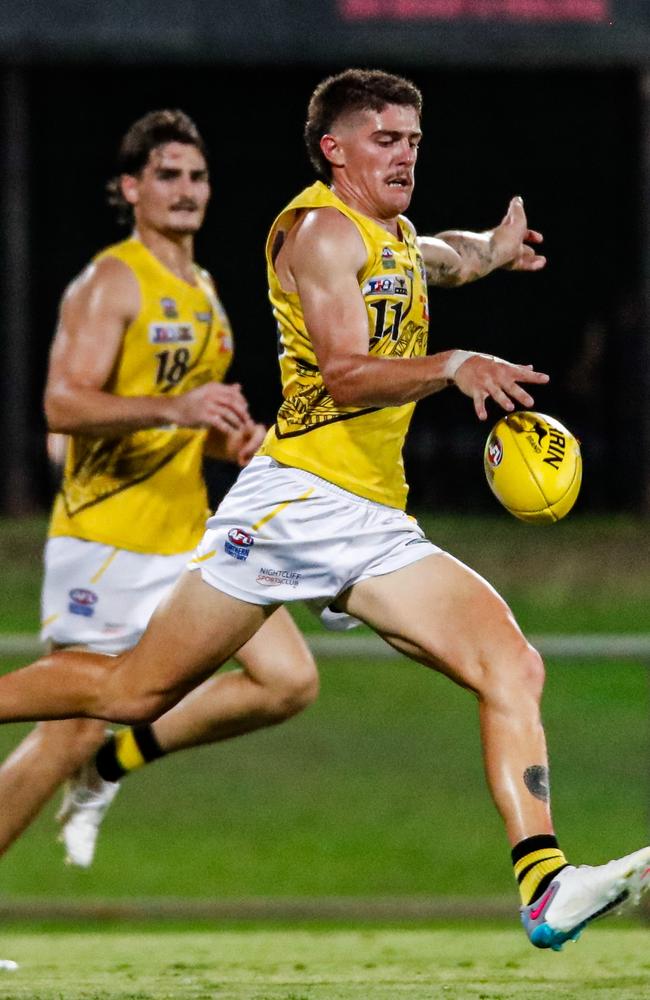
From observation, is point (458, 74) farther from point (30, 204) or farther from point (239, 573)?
point (239, 573)

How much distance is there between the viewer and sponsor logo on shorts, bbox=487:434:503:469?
16.2 ft

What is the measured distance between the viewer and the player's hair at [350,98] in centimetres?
506

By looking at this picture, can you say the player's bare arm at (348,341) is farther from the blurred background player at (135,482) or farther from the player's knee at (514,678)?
the blurred background player at (135,482)

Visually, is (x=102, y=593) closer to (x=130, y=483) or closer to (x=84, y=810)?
(x=130, y=483)

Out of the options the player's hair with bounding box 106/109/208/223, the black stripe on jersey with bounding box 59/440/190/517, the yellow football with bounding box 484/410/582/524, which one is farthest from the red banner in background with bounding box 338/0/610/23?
the yellow football with bounding box 484/410/582/524

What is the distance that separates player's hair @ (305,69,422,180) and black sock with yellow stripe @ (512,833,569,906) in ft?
6.16

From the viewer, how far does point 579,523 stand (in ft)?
→ 54.4

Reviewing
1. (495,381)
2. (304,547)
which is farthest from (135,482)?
(495,381)

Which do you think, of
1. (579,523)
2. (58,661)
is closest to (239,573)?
(58,661)

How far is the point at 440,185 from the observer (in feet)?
66.2

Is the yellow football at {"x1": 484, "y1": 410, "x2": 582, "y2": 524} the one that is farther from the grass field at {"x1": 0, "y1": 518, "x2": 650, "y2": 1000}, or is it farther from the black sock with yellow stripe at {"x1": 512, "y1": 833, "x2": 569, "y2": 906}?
the grass field at {"x1": 0, "y1": 518, "x2": 650, "y2": 1000}

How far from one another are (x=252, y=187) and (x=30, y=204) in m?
2.34

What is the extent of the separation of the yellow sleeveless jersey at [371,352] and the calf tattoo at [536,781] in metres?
0.84

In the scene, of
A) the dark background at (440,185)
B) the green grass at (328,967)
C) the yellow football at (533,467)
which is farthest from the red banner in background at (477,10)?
the yellow football at (533,467)
